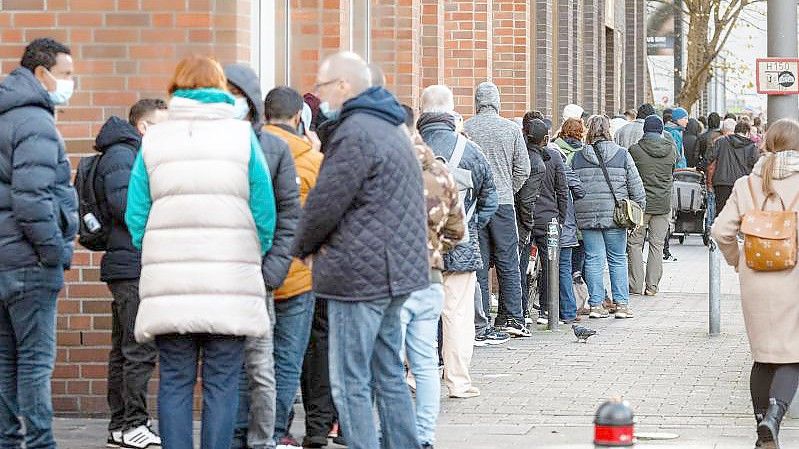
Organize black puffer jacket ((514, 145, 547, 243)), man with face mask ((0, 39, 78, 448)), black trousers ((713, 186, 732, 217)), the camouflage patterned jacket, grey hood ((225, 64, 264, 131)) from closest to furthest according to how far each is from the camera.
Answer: man with face mask ((0, 39, 78, 448))
grey hood ((225, 64, 264, 131))
the camouflage patterned jacket
black puffer jacket ((514, 145, 547, 243))
black trousers ((713, 186, 732, 217))

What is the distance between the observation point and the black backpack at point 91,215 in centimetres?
888

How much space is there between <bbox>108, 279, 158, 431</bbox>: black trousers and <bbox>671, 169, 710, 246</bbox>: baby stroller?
16169mm

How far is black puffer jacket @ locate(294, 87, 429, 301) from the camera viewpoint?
23.6 ft

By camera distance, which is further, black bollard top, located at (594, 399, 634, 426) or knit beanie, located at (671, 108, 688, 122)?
knit beanie, located at (671, 108, 688, 122)

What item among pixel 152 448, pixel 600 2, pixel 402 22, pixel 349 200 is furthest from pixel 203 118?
pixel 600 2

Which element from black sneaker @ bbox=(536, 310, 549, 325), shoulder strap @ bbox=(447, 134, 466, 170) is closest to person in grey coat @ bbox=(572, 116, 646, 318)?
black sneaker @ bbox=(536, 310, 549, 325)

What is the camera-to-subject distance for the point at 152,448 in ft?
29.6

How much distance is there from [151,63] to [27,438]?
2715 mm

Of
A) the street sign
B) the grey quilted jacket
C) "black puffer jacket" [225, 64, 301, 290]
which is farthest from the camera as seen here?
the grey quilted jacket

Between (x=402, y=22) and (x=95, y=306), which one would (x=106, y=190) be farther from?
(x=402, y=22)

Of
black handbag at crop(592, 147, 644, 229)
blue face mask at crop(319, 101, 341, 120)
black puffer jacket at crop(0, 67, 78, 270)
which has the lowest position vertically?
black handbag at crop(592, 147, 644, 229)

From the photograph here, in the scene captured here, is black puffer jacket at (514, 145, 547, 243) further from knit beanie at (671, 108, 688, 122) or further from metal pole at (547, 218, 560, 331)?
knit beanie at (671, 108, 688, 122)

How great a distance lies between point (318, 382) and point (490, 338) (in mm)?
4973

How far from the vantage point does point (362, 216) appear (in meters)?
7.27
